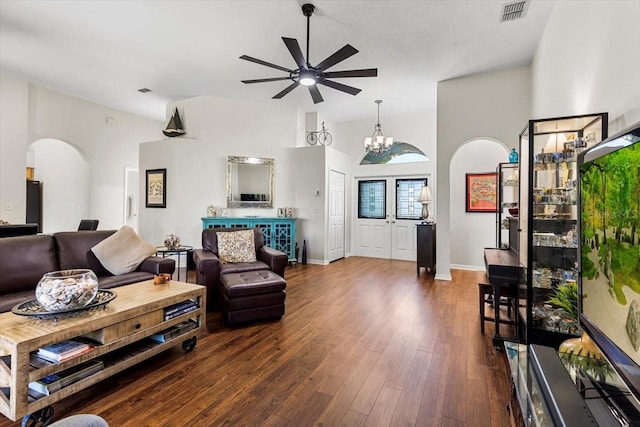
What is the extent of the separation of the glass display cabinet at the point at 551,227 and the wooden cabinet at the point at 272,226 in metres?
4.51

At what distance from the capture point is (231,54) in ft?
14.3

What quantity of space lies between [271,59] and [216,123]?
222cm

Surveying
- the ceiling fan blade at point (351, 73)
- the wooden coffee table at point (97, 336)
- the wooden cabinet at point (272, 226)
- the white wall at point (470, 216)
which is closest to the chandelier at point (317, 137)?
the wooden cabinet at point (272, 226)

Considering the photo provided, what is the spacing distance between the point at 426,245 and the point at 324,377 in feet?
12.7

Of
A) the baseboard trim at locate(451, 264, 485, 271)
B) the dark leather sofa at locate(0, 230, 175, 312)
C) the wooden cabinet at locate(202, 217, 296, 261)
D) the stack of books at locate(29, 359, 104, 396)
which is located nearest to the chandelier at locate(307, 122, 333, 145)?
the wooden cabinet at locate(202, 217, 296, 261)

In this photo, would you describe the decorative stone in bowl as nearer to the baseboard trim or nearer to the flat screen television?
the flat screen television

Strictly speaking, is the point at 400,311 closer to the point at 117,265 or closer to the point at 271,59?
the point at 117,265

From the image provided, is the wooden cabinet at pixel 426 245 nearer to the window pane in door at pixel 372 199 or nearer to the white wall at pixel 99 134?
the window pane in door at pixel 372 199

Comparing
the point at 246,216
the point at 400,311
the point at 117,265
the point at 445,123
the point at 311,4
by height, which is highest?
the point at 311,4

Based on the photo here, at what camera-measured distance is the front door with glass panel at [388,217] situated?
687 centimetres

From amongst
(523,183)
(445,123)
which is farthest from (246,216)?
(523,183)

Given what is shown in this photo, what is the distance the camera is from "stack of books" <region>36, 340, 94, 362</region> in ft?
5.65

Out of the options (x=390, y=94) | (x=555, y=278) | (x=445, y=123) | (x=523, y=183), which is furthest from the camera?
(x=390, y=94)

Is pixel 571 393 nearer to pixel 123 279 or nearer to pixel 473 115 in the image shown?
pixel 123 279
